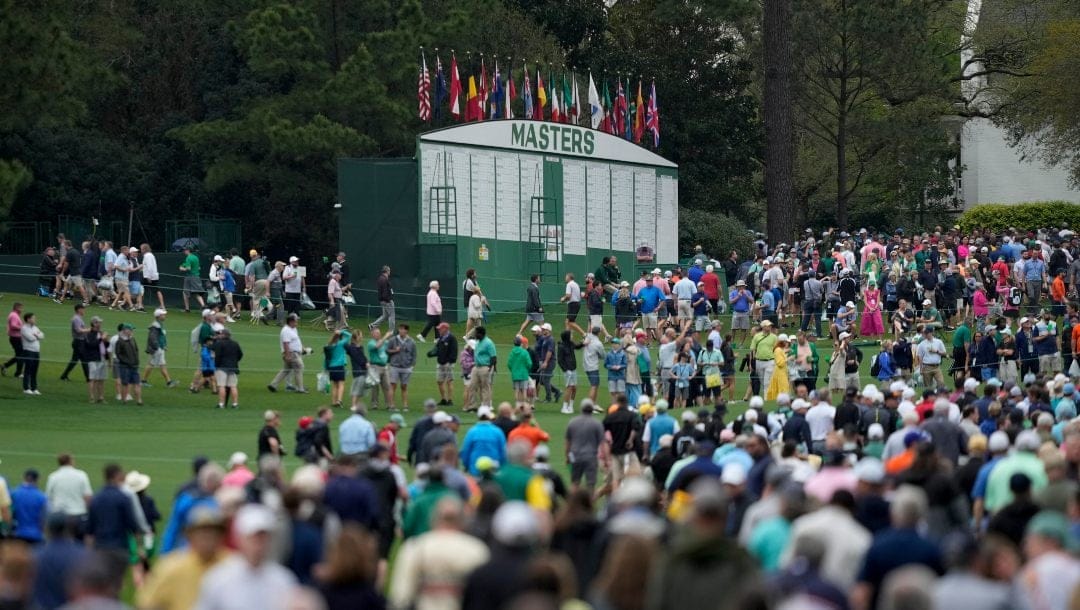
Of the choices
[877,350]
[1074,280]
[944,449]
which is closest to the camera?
[944,449]

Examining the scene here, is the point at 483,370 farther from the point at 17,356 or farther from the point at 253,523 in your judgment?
the point at 253,523

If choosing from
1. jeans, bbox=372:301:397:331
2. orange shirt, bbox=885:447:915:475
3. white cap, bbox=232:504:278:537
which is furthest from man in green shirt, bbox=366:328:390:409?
white cap, bbox=232:504:278:537

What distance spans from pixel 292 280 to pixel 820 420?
19057 mm

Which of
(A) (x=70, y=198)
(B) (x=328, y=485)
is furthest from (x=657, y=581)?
(A) (x=70, y=198)

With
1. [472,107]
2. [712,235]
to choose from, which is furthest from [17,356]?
[712,235]

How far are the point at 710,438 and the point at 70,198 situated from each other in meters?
37.1

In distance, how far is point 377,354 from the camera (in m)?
30.3

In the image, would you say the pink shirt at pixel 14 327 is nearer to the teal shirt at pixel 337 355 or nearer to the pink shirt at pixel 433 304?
the teal shirt at pixel 337 355

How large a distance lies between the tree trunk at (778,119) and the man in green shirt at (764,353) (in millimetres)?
19648

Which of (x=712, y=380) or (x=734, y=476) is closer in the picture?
(x=734, y=476)

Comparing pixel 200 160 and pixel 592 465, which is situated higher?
pixel 200 160

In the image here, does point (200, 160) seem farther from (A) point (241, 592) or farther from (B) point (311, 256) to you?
(A) point (241, 592)

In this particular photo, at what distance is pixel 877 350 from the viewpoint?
3600 cm

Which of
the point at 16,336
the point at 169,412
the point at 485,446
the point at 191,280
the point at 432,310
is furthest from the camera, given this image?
the point at 191,280
